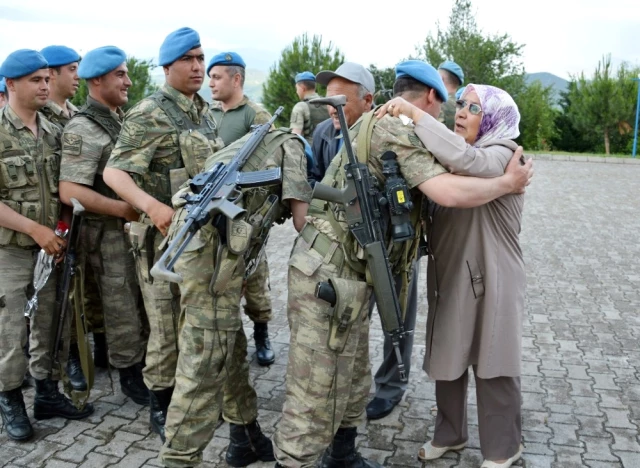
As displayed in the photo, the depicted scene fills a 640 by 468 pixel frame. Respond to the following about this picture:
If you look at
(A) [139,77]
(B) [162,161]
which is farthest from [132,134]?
(A) [139,77]

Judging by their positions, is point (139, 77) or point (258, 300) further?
point (139, 77)

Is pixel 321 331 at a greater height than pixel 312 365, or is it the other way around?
pixel 321 331

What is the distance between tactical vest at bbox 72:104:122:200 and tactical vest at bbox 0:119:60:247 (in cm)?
23

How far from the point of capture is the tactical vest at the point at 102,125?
3.97 metres

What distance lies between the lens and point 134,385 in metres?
4.16

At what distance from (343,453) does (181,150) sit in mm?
1727

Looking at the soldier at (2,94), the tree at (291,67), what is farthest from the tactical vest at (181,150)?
the tree at (291,67)

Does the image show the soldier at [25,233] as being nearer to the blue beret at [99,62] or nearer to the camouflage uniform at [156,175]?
the blue beret at [99,62]

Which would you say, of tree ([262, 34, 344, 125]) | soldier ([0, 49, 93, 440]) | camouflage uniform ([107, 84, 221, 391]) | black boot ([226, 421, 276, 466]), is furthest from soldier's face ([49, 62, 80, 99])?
tree ([262, 34, 344, 125])

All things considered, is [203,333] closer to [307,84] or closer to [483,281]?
[483,281]

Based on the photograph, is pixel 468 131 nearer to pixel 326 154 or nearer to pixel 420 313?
pixel 326 154

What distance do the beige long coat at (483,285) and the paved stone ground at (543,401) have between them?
0.68 meters

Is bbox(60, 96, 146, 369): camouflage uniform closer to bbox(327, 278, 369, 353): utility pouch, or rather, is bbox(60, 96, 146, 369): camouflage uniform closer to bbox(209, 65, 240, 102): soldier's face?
bbox(209, 65, 240, 102): soldier's face

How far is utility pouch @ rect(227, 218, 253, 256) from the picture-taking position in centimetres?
280
